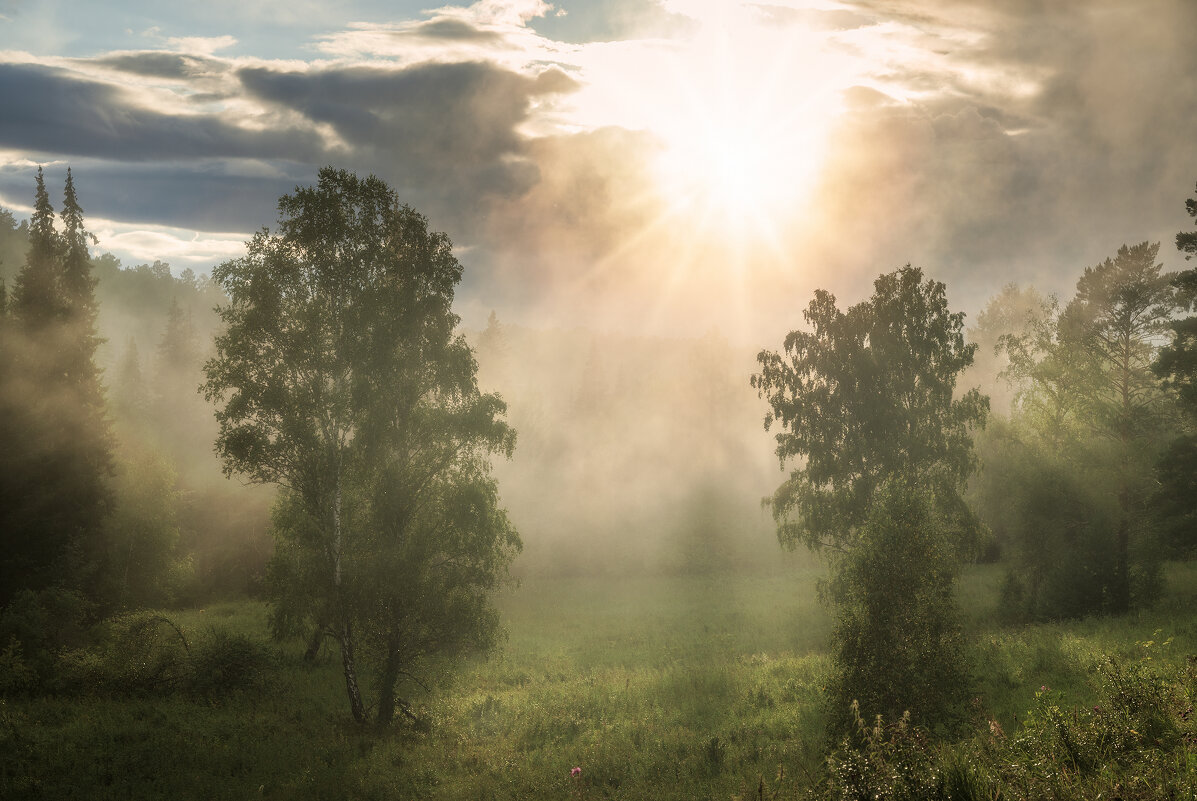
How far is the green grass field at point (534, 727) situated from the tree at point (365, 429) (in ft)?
9.75

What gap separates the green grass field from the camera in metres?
15.2

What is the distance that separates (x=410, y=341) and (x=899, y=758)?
17383 mm

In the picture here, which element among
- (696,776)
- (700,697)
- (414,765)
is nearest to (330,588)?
(414,765)

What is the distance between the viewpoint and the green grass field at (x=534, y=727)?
15.2 metres

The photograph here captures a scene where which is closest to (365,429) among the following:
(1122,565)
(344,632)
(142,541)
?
(344,632)

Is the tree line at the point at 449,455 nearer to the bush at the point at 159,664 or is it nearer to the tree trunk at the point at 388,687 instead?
the tree trunk at the point at 388,687

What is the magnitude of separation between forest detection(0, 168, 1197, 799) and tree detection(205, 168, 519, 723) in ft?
0.34

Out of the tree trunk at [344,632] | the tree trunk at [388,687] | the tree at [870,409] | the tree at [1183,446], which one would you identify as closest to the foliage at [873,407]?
the tree at [870,409]

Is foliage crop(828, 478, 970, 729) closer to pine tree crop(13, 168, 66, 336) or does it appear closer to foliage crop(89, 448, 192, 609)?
foliage crop(89, 448, 192, 609)

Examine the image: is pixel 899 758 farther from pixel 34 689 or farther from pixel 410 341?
pixel 34 689

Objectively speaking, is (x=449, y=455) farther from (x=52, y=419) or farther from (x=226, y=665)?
(x=52, y=419)

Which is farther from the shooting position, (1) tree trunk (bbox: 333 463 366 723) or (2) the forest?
(1) tree trunk (bbox: 333 463 366 723)

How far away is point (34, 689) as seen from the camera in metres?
19.5

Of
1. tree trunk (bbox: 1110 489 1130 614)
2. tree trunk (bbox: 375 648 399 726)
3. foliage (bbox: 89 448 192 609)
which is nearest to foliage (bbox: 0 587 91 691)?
foliage (bbox: 89 448 192 609)
